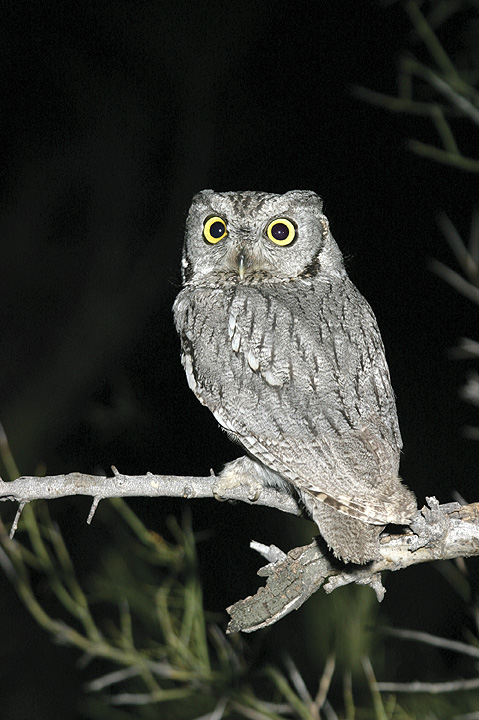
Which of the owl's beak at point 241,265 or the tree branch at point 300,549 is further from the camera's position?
the owl's beak at point 241,265

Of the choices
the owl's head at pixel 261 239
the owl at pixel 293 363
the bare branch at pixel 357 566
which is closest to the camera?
the bare branch at pixel 357 566

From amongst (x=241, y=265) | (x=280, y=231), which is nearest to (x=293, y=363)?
→ (x=241, y=265)

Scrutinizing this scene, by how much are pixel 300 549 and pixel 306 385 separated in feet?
1.41

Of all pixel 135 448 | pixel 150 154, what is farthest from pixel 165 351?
pixel 150 154

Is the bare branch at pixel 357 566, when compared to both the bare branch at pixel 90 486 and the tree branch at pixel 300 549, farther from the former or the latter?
the bare branch at pixel 90 486

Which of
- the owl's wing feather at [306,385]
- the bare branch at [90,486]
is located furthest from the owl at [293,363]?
the bare branch at [90,486]

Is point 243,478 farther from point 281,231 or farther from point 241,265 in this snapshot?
point 281,231

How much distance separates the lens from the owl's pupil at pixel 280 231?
85.9 inches

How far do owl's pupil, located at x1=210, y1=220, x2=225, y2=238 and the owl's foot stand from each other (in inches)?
28.0

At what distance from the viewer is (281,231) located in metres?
2.19

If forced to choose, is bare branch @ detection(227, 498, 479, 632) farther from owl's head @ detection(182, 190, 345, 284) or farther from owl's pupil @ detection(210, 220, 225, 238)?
owl's pupil @ detection(210, 220, 225, 238)

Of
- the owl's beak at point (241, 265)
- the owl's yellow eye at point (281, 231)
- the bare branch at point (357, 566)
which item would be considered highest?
the owl's yellow eye at point (281, 231)

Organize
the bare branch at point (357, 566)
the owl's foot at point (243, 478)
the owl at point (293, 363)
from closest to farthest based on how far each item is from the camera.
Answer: the bare branch at point (357, 566) → the owl at point (293, 363) → the owl's foot at point (243, 478)

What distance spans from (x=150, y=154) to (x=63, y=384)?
1.63m
